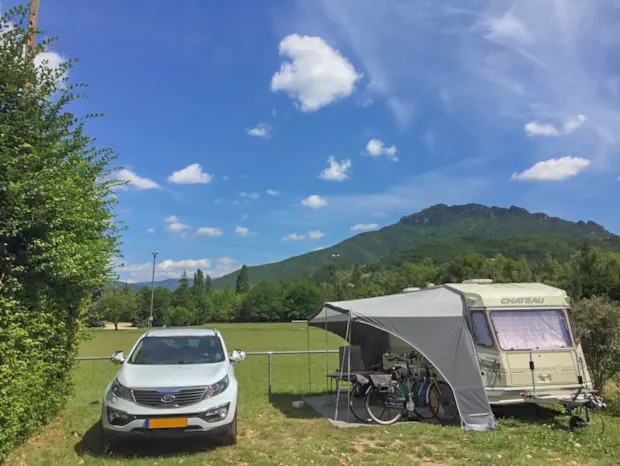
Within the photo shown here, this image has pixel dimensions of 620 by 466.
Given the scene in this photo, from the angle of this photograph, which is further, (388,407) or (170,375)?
(388,407)

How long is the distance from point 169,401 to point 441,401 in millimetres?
5336

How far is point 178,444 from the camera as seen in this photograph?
7098 millimetres

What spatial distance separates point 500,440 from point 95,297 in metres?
8.00

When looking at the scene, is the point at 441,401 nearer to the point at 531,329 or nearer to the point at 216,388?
the point at 531,329

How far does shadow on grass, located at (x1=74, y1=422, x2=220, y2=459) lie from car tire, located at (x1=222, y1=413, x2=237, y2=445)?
0.15 meters

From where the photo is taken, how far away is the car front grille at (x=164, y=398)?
6.45 meters

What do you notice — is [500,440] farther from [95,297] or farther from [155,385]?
[95,297]

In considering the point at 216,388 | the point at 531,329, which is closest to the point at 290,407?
the point at 216,388

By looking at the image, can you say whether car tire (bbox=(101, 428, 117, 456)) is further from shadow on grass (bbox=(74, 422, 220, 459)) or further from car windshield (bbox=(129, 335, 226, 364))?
car windshield (bbox=(129, 335, 226, 364))

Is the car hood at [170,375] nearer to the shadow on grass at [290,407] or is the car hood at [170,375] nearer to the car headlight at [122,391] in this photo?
the car headlight at [122,391]

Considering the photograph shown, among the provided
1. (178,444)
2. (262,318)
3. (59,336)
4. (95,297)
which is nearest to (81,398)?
(95,297)

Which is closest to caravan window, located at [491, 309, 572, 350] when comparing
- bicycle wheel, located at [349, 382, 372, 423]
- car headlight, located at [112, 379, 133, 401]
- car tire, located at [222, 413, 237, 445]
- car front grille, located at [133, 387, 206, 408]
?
bicycle wheel, located at [349, 382, 372, 423]

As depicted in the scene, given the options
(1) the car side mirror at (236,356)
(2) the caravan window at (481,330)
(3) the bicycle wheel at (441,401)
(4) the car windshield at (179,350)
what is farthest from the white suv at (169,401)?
(2) the caravan window at (481,330)

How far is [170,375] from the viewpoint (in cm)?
687
